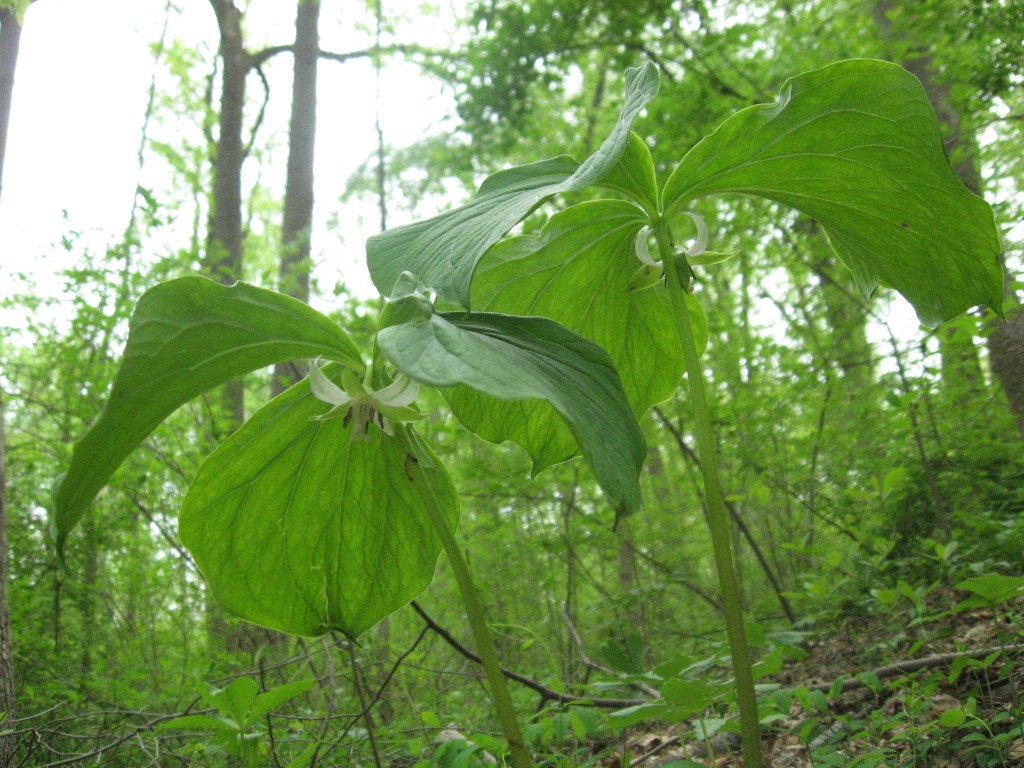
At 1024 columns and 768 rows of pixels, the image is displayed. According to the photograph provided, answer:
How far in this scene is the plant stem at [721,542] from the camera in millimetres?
1007

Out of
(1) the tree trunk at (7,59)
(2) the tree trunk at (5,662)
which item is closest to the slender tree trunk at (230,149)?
(1) the tree trunk at (7,59)

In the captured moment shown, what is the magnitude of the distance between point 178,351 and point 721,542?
0.74 m

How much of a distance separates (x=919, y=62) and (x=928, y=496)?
1856 millimetres

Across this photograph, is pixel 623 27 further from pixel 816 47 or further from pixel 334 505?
pixel 334 505

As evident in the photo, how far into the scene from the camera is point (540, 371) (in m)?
0.81

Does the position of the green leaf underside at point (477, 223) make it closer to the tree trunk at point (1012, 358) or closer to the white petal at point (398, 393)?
the white petal at point (398, 393)

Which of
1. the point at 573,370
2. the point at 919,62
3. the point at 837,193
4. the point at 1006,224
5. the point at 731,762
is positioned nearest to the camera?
the point at 573,370

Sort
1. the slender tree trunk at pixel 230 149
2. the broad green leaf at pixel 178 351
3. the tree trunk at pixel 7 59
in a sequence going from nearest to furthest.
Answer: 1. the broad green leaf at pixel 178 351
2. the tree trunk at pixel 7 59
3. the slender tree trunk at pixel 230 149

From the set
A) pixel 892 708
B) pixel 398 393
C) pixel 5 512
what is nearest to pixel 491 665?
pixel 398 393

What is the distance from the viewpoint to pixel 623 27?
14.1ft

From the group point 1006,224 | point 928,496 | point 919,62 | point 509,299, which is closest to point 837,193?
point 509,299

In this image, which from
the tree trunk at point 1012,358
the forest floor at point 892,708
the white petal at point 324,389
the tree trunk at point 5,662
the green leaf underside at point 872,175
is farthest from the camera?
the tree trunk at point 1012,358

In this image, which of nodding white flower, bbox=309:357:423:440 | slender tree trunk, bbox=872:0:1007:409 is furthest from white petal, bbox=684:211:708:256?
slender tree trunk, bbox=872:0:1007:409

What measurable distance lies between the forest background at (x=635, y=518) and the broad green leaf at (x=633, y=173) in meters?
0.78
